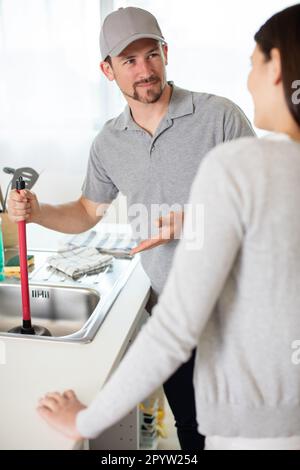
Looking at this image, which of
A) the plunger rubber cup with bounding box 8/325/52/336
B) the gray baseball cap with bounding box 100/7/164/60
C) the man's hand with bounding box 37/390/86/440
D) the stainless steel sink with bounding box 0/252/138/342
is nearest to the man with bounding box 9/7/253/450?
the gray baseball cap with bounding box 100/7/164/60

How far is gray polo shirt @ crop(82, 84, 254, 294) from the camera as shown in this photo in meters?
1.29

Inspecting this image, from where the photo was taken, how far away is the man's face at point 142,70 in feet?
4.24

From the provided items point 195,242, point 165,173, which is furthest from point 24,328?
point 195,242

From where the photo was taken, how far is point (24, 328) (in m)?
1.16

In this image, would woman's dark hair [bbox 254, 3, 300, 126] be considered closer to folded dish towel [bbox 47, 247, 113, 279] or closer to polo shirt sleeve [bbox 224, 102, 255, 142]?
polo shirt sleeve [bbox 224, 102, 255, 142]

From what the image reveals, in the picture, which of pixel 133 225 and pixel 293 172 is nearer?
pixel 293 172

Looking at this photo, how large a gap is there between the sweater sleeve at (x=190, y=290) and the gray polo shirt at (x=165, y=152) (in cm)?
66

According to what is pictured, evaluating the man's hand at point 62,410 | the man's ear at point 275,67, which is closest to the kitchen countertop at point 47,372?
the man's hand at point 62,410

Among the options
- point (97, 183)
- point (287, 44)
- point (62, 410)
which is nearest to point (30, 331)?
point (62, 410)

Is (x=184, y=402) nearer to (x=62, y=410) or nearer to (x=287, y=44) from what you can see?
(x=62, y=410)

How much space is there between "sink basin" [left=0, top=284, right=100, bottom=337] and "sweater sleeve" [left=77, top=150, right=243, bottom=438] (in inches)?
29.0

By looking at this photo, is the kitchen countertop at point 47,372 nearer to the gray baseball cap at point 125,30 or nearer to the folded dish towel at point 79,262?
the folded dish towel at point 79,262
